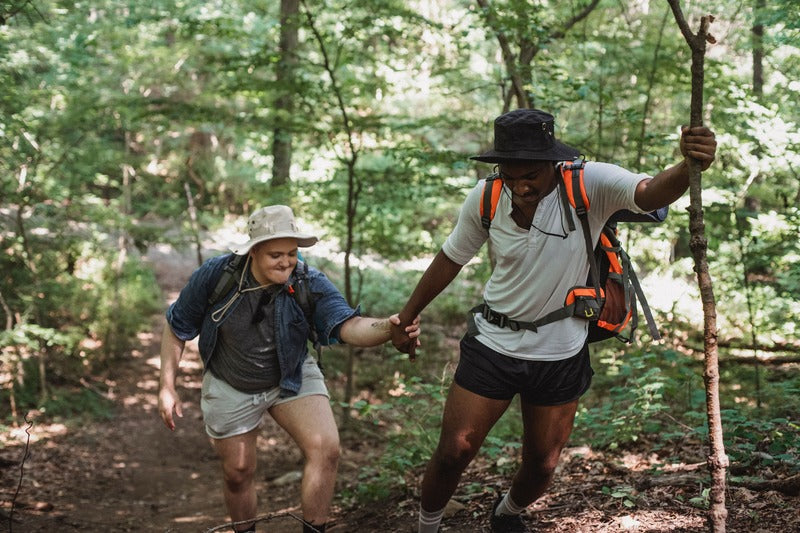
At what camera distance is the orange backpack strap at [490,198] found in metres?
3.36

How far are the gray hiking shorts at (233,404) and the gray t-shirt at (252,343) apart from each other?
0.15ft

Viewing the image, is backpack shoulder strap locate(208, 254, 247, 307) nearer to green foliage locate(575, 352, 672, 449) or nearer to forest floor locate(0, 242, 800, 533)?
forest floor locate(0, 242, 800, 533)

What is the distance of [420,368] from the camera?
34.1 feet

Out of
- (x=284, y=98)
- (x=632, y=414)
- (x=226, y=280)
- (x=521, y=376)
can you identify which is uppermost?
(x=284, y=98)

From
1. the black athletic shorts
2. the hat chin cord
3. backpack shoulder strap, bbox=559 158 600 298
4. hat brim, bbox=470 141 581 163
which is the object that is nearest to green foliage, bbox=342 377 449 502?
the hat chin cord

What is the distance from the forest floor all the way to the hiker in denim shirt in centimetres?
54

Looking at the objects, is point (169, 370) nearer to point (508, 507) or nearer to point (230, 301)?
point (230, 301)

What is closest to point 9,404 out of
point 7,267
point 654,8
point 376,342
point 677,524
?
point 7,267

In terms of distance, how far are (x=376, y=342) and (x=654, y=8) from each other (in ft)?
28.5

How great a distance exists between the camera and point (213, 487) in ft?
26.3

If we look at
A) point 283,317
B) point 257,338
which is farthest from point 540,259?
point 257,338

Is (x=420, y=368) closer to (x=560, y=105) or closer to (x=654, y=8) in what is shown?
(x=560, y=105)

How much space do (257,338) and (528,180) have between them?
1836 mm

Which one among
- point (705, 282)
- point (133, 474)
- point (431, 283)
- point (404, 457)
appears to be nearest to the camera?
point (705, 282)
